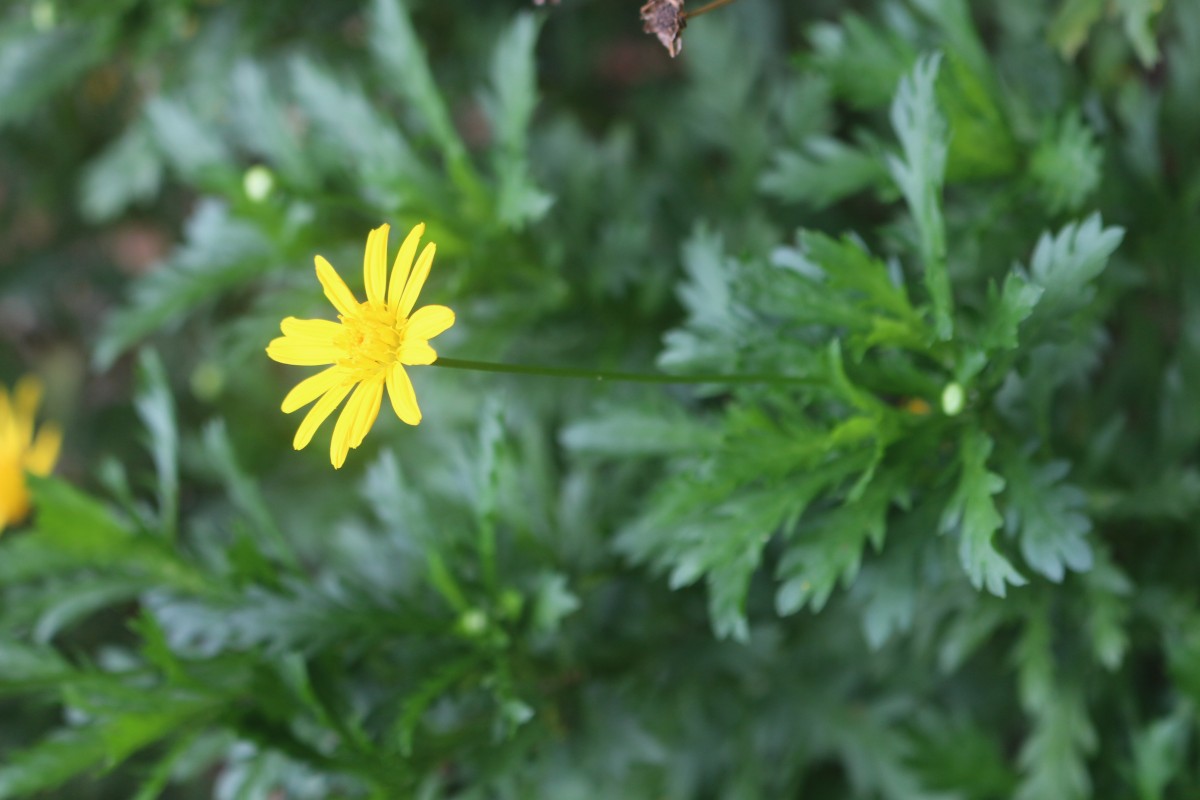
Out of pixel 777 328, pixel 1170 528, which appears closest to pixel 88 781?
pixel 777 328

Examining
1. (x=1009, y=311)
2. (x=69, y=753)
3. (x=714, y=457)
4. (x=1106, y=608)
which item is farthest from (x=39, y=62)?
(x=1106, y=608)

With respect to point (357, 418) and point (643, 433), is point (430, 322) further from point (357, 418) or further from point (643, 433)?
point (643, 433)

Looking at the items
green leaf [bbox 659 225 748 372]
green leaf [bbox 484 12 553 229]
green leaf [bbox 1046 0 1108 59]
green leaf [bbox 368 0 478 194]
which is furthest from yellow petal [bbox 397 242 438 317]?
green leaf [bbox 1046 0 1108 59]

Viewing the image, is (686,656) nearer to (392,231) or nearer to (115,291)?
(392,231)

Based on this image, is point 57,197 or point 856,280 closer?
point 856,280

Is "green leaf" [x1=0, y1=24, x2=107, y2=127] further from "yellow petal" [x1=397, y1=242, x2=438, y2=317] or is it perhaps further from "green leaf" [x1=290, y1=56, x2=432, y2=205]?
"yellow petal" [x1=397, y1=242, x2=438, y2=317]

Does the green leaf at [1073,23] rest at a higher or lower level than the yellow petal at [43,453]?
lower

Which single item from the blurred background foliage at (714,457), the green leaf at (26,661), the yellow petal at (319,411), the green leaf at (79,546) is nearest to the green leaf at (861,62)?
the blurred background foliage at (714,457)

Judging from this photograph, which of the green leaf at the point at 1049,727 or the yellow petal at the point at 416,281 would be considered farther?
the green leaf at the point at 1049,727

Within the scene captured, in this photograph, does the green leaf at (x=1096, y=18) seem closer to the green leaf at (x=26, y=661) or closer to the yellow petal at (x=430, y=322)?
the yellow petal at (x=430, y=322)
